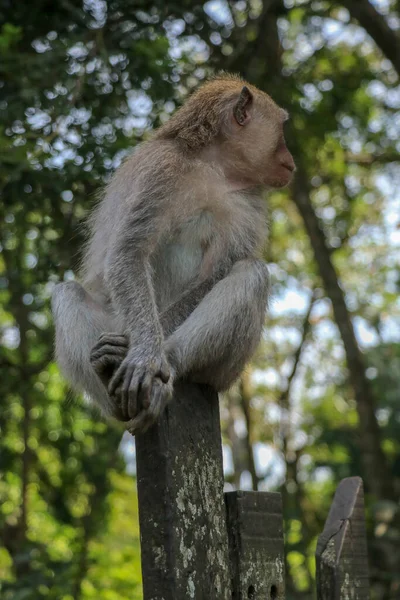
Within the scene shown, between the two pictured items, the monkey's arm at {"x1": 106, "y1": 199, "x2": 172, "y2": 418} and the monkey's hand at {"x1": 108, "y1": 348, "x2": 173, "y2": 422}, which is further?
the monkey's arm at {"x1": 106, "y1": 199, "x2": 172, "y2": 418}

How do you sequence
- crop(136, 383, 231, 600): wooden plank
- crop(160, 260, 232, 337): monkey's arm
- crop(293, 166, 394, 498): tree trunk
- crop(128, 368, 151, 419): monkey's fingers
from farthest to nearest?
crop(293, 166, 394, 498): tree trunk < crop(160, 260, 232, 337): monkey's arm < crop(128, 368, 151, 419): monkey's fingers < crop(136, 383, 231, 600): wooden plank

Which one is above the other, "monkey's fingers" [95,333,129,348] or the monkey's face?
the monkey's face

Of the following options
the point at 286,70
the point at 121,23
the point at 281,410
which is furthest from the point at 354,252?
the point at 121,23

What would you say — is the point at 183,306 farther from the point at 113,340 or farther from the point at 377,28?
the point at 377,28

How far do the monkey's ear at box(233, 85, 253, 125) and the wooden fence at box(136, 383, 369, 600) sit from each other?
1.65 meters

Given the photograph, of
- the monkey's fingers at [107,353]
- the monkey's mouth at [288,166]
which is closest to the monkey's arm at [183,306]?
the monkey's fingers at [107,353]

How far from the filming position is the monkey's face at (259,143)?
4.20 m

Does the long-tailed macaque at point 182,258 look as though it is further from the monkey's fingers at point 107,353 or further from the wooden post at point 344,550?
the wooden post at point 344,550

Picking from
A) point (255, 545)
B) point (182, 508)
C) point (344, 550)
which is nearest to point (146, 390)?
point (182, 508)

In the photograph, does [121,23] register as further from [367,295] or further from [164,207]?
[367,295]

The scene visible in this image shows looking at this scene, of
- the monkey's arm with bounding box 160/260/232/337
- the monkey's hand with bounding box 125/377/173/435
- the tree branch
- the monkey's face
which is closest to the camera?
the monkey's hand with bounding box 125/377/173/435

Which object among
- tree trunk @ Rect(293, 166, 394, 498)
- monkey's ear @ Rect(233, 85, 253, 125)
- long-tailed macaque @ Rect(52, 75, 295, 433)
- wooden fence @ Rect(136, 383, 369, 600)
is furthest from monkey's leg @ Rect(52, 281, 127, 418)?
tree trunk @ Rect(293, 166, 394, 498)

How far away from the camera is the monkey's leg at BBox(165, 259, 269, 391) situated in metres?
3.43

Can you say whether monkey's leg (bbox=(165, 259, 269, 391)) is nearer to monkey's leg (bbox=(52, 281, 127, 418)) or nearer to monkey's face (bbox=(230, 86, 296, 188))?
monkey's leg (bbox=(52, 281, 127, 418))
